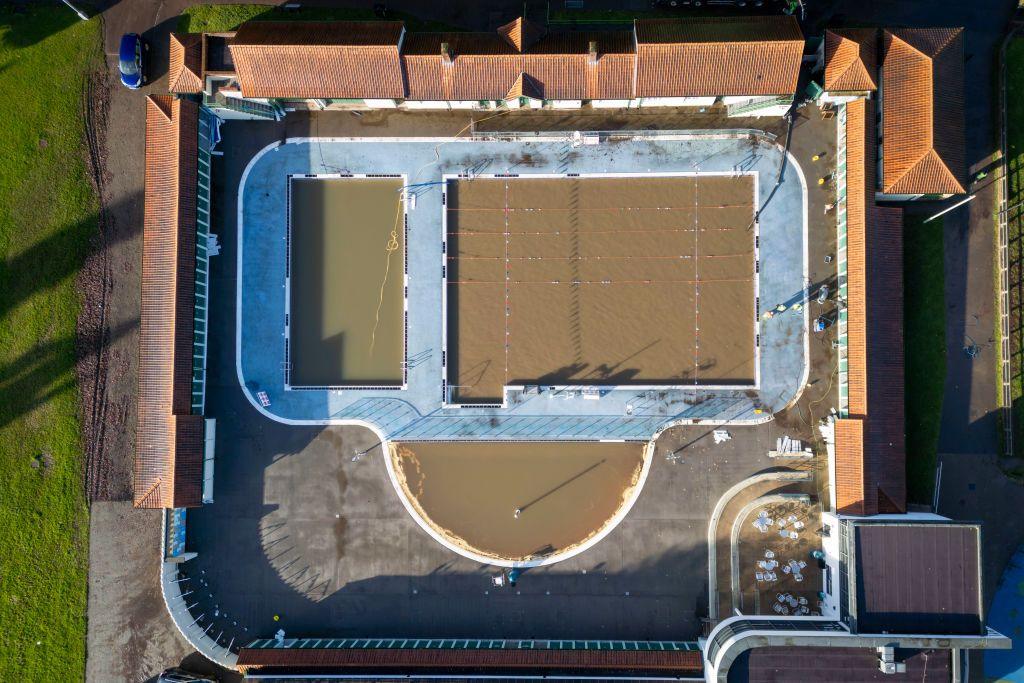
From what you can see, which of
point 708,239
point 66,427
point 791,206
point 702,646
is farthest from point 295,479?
point 791,206

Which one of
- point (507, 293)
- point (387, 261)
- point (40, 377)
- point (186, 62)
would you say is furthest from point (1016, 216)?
point (40, 377)

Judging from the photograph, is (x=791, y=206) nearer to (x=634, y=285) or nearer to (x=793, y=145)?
(x=793, y=145)

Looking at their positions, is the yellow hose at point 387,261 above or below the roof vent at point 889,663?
above

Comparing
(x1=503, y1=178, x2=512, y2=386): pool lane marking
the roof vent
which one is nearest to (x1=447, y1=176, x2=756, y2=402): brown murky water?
(x1=503, y1=178, x2=512, y2=386): pool lane marking

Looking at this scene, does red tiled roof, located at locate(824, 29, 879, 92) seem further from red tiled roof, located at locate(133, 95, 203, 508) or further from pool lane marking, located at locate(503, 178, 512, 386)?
red tiled roof, located at locate(133, 95, 203, 508)

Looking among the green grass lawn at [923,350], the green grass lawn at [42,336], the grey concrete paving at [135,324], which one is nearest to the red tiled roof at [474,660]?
the grey concrete paving at [135,324]

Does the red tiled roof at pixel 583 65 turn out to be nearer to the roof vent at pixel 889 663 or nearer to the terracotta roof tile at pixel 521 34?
the terracotta roof tile at pixel 521 34
